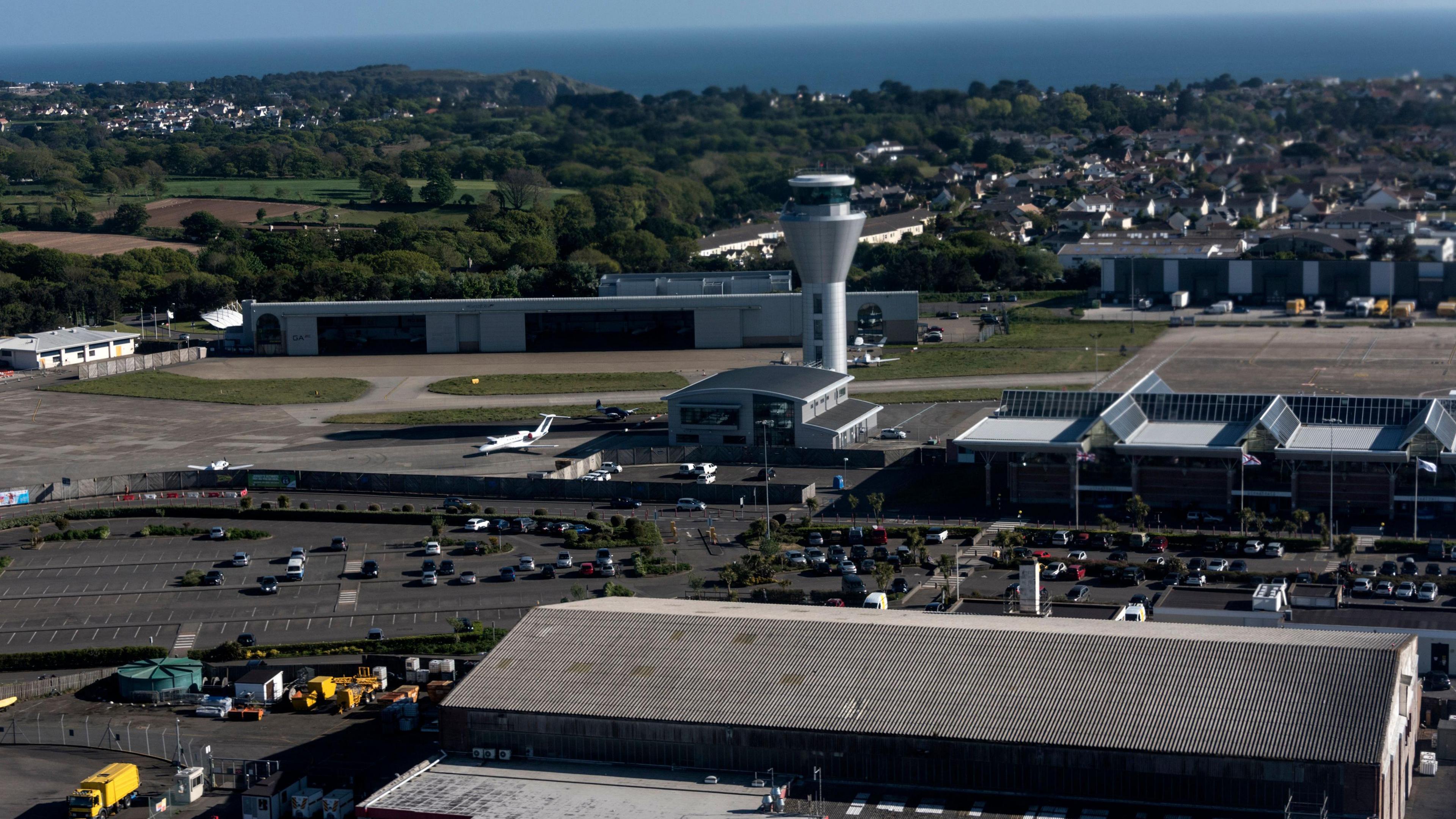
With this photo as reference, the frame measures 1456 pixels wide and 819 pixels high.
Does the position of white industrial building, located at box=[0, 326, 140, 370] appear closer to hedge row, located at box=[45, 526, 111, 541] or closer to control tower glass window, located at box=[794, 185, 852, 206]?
hedge row, located at box=[45, 526, 111, 541]

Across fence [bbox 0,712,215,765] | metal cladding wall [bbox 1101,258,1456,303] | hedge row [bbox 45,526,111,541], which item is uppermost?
metal cladding wall [bbox 1101,258,1456,303]

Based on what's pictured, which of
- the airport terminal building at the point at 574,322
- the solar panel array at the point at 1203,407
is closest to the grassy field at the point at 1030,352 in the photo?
the airport terminal building at the point at 574,322

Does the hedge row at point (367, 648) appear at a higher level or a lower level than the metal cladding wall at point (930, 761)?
lower

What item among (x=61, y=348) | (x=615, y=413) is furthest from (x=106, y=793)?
(x=61, y=348)

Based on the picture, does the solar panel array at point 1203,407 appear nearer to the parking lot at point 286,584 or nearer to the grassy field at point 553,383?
the parking lot at point 286,584

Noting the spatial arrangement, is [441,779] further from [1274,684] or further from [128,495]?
[128,495]

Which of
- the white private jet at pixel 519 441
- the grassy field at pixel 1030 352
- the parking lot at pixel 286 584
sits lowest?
the parking lot at pixel 286 584

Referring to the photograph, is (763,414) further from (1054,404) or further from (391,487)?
(391,487)

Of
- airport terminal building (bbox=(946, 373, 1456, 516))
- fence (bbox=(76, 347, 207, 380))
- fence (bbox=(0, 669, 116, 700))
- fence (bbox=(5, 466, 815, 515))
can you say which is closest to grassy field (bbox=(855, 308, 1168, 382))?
fence (bbox=(5, 466, 815, 515))
